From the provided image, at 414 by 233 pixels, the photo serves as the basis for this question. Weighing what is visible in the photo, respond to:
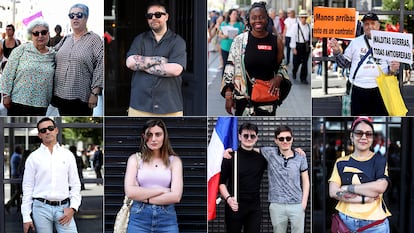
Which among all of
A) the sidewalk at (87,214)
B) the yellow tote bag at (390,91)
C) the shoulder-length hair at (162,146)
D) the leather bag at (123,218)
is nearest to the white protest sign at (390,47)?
the yellow tote bag at (390,91)

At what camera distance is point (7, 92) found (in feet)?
30.2

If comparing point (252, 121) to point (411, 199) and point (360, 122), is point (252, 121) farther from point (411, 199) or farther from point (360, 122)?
point (411, 199)

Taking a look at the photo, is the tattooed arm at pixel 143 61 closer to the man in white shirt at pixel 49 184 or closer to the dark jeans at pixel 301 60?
the man in white shirt at pixel 49 184

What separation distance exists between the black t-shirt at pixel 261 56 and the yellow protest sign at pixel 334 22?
1.29ft

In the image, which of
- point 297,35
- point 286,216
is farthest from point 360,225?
point 297,35

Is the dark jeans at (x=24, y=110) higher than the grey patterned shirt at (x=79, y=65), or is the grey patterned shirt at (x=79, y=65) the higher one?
the grey patterned shirt at (x=79, y=65)

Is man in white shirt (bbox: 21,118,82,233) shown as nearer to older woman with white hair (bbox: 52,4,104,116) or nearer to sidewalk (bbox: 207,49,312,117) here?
older woman with white hair (bbox: 52,4,104,116)

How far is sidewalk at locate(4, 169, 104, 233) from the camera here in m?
9.35

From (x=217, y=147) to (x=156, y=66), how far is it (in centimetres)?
87

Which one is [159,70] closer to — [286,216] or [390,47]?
[286,216]

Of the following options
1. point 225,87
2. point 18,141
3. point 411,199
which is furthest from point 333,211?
point 18,141

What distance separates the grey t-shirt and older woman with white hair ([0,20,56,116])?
1.95 m

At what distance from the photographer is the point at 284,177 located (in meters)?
9.35

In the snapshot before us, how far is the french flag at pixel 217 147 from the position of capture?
366 inches
